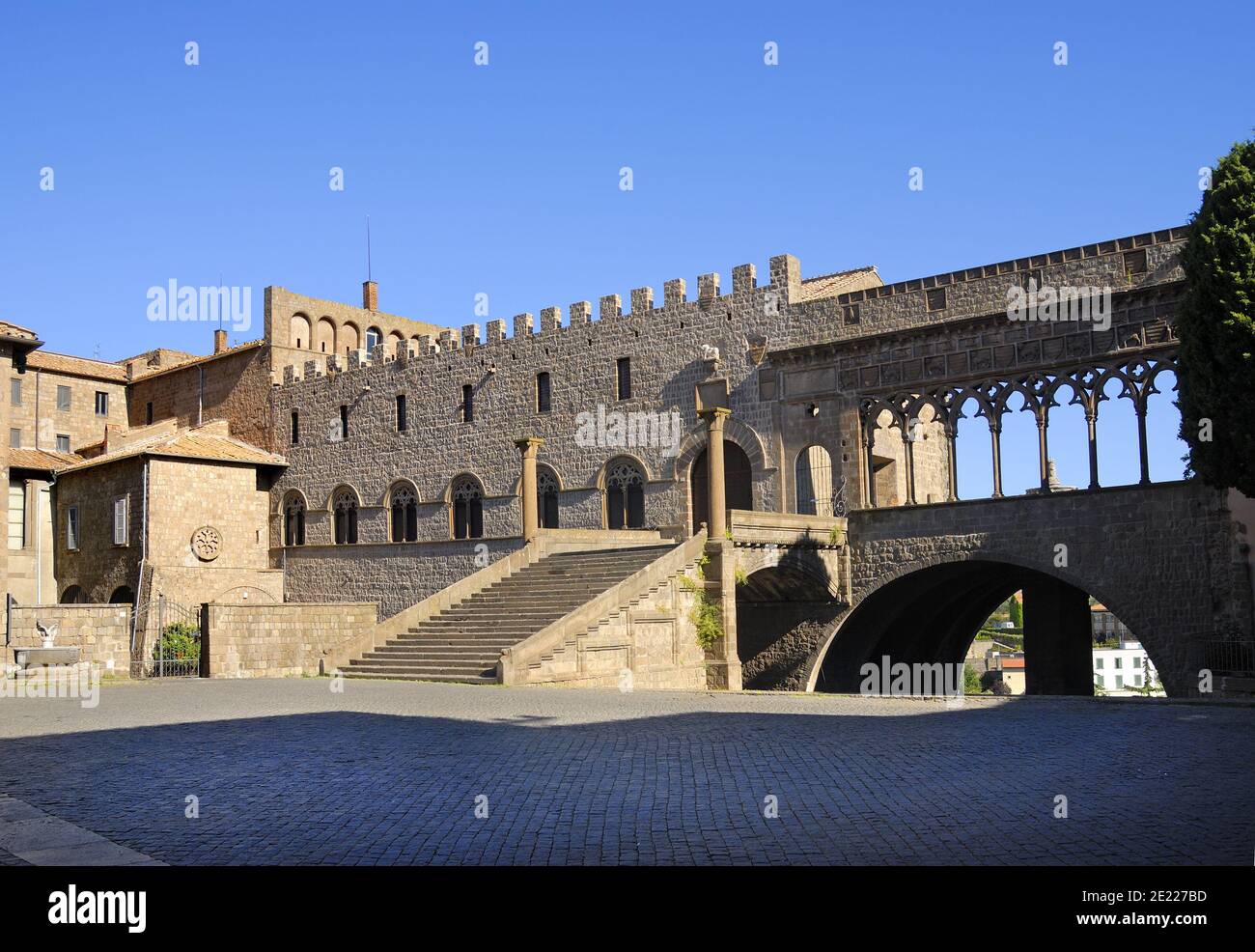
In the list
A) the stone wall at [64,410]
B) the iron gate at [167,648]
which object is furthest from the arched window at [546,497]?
the stone wall at [64,410]

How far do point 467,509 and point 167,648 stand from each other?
45.1 ft

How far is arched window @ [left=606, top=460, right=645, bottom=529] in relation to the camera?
33.6m

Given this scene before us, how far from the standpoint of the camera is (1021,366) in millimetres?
26172

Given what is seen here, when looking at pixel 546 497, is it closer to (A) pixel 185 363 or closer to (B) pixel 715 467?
(B) pixel 715 467

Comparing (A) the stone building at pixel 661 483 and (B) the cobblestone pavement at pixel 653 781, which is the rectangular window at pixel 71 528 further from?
(B) the cobblestone pavement at pixel 653 781

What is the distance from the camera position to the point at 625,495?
34.0 metres

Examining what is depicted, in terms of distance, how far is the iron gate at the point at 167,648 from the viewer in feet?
79.5

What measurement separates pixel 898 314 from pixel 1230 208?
9.12 metres

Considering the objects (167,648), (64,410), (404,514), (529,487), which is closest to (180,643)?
(167,648)

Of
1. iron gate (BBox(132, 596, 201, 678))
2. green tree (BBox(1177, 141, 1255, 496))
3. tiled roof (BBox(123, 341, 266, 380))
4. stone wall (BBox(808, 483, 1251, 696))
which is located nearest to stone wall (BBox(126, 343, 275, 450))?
tiled roof (BBox(123, 341, 266, 380))

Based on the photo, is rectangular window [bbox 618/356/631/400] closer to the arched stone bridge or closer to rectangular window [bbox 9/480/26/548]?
the arched stone bridge

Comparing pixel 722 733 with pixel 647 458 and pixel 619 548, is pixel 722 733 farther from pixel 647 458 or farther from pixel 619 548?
pixel 647 458

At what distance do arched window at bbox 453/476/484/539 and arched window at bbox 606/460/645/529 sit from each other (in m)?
5.33
